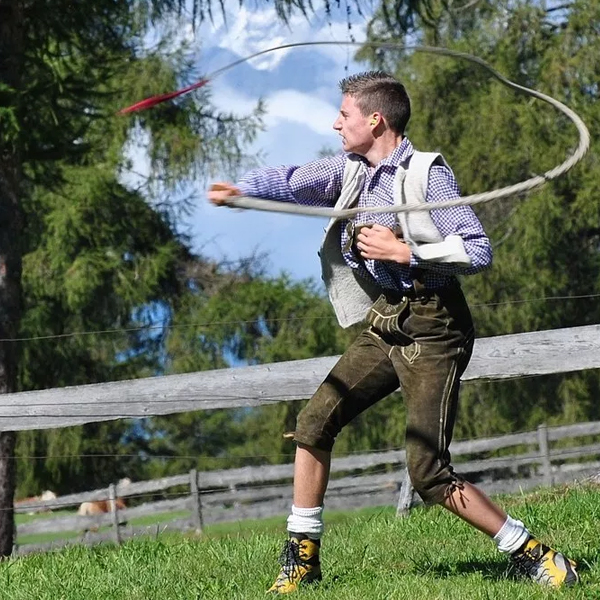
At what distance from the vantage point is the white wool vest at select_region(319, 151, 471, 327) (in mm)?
4125

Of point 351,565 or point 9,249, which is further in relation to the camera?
point 9,249

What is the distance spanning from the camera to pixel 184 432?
30.1 meters

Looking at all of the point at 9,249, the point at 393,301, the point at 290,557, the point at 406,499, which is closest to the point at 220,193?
the point at 393,301

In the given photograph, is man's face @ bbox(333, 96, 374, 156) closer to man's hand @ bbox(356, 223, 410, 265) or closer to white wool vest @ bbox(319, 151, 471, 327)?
white wool vest @ bbox(319, 151, 471, 327)

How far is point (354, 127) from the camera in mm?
4398

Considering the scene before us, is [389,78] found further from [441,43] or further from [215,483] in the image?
[441,43]

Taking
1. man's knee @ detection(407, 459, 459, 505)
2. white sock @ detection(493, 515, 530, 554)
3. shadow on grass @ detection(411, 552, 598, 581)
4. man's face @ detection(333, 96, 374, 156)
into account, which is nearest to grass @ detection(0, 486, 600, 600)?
shadow on grass @ detection(411, 552, 598, 581)

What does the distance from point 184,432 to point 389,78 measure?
85.7 feet

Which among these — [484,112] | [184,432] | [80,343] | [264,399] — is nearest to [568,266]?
[484,112]

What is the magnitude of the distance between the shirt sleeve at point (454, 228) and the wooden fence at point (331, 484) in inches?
469

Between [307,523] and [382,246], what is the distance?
110cm

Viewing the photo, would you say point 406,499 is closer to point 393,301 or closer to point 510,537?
point 510,537

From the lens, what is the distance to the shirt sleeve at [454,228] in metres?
4.15

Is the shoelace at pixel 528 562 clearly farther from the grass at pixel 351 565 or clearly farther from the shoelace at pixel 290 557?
the shoelace at pixel 290 557
